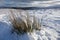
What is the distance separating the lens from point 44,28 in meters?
4.16

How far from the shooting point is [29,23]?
3658 millimetres

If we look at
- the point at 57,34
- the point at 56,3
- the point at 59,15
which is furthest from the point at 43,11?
the point at 57,34

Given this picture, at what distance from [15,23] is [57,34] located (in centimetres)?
94

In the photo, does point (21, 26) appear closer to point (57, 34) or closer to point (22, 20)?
point (22, 20)

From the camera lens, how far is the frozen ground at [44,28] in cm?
323

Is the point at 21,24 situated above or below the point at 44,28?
above

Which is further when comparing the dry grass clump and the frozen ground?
the dry grass clump

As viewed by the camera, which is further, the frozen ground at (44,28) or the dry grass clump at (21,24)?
the dry grass clump at (21,24)

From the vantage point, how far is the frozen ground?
323 cm

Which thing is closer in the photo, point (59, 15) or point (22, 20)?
point (22, 20)

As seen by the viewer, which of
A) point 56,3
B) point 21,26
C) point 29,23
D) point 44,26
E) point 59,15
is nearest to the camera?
point 21,26

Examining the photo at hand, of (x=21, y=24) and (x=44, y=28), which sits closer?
(x=21, y=24)

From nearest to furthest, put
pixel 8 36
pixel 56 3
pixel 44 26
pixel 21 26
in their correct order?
pixel 8 36 → pixel 21 26 → pixel 44 26 → pixel 56 3

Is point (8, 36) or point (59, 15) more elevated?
point (8, 36)
